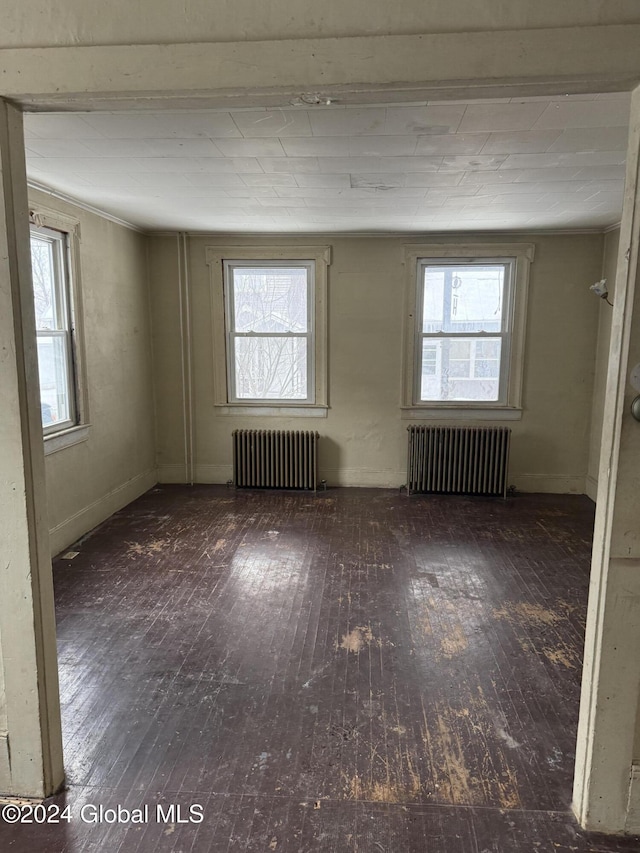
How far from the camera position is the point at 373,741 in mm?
2385

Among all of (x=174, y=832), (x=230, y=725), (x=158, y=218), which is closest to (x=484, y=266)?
(x=158, y=218)

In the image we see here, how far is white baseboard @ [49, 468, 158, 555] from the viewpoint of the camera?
443cm

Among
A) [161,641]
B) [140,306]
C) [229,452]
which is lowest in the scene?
[161,641]

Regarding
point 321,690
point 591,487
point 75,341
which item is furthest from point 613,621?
point 591,487

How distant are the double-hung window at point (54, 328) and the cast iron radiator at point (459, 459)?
3470 mm

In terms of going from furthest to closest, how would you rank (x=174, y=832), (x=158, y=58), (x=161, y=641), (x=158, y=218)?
(x=158, y=218)
(x=161, y=641)
(x=174, y=832)
(x=158, y=58)

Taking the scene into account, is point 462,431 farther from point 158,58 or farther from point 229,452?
point 158,58

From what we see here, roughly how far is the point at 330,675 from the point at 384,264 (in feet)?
14.4

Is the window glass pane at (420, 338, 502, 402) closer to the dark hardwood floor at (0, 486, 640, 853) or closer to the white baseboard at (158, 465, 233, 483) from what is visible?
the dark hardwood floor at (0, 486, 640, 853)

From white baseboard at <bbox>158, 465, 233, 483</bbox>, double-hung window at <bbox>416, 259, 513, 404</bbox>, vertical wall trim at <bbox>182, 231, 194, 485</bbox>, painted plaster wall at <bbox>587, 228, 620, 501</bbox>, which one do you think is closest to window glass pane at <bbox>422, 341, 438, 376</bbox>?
double-hung window at <bbox>416, 259, 513, 404</bbox>

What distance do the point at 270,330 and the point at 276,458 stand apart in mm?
1441

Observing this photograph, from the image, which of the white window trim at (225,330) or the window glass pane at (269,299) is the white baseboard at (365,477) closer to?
the white window trim at (225,330)

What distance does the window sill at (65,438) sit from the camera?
13.8 feet

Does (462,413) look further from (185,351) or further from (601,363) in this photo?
(185,351)
